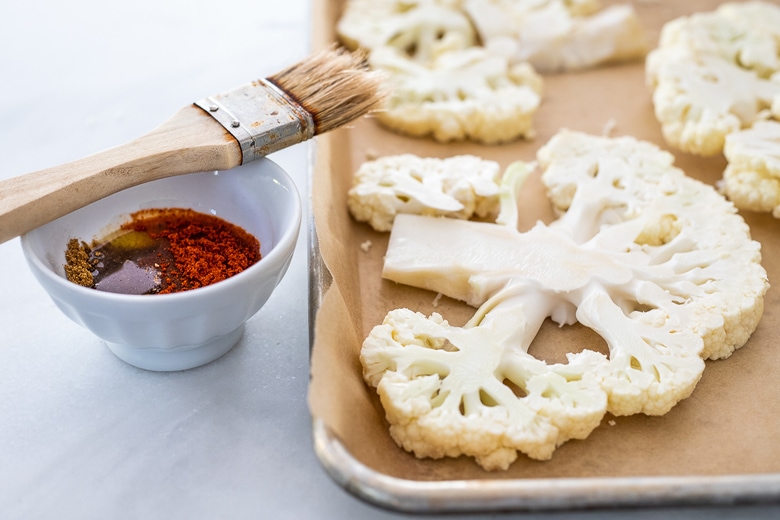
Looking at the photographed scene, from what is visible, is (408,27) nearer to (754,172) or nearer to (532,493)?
(754,172)

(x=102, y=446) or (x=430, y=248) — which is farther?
(x=430, y=248)

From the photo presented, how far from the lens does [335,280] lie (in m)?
1.45

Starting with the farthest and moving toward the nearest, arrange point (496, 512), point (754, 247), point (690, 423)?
point (754, 247)
point (690, 423)
point (496, 512)

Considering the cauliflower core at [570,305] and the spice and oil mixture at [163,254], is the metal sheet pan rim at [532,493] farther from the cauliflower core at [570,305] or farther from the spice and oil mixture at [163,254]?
Answer: the spice and oil mixture at [163,254]

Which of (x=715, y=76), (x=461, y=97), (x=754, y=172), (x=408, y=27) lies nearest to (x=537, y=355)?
(x=754, y=172)

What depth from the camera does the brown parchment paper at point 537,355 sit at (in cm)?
121

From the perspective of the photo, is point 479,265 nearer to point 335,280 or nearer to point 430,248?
point 430,248

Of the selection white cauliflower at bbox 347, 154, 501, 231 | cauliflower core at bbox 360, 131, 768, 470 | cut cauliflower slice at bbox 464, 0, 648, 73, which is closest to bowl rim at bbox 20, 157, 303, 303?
cauliflower core at bbox 360, 131, 768, 470

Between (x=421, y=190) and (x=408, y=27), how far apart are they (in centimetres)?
85

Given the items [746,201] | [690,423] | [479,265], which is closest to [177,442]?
[479,265]

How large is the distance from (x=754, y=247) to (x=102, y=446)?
1256 mm

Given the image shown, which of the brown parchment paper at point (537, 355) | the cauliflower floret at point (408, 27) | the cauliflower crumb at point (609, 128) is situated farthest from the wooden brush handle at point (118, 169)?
the cauliflower crumb at point (609, 128)

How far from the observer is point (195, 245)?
4.71 feet

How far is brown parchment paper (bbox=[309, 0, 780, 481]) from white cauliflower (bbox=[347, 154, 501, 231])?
0.05 m
